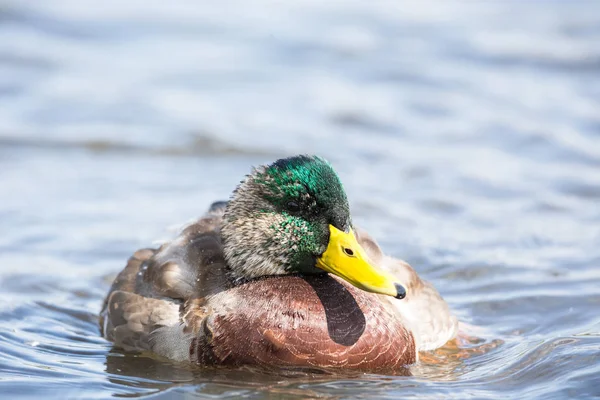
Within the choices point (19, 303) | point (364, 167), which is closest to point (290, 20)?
point (364, 167)

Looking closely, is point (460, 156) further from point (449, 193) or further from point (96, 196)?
point (96, 196)

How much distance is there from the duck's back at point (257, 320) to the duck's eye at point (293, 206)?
0.50 metres

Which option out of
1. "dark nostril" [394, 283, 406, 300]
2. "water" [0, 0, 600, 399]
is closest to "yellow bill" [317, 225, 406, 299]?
"dark nostril" [394, 283, 406, 300]

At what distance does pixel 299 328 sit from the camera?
7.34 m

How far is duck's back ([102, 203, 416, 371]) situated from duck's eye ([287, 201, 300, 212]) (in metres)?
0.50

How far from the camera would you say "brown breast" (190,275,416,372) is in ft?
24.1

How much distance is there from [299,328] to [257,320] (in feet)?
0.98

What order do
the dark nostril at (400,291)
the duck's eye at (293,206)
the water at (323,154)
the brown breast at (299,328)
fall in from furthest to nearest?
the water at (323,154)
the duck's eye at (293,206)
the brown breast at (299,328)
the dark nostril at (400,291)

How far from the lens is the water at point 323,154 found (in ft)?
26.3

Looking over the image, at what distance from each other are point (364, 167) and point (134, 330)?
17.3ft

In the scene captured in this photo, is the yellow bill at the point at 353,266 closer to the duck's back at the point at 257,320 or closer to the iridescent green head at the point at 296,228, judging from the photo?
the iridescent green head at the point at 296,228

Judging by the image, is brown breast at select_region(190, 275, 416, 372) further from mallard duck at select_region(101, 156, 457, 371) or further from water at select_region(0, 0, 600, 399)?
water at select_region(0, 0, 600, 399)

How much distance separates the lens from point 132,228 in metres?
11.3

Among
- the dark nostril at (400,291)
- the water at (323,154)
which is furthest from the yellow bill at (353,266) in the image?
the water at (323,154)
